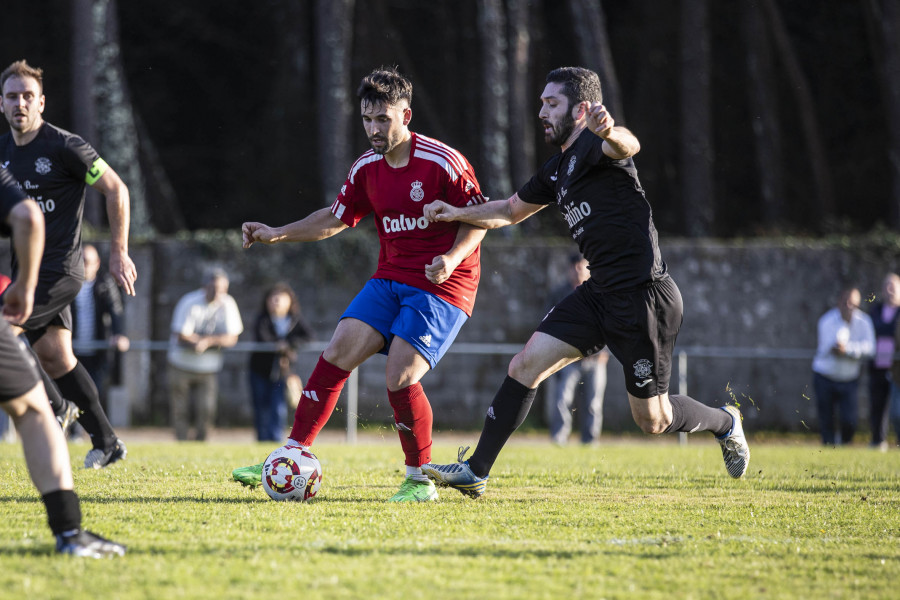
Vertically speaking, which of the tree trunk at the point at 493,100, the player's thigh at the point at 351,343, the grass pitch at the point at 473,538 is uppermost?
the tree trunk at the point at 493,100

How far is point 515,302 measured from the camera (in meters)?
16.8

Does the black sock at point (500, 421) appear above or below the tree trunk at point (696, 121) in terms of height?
below

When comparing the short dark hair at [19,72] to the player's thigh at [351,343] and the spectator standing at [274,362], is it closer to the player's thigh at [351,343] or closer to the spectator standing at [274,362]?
the player's thigh at [351,343]

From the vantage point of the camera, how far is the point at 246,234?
262 inches

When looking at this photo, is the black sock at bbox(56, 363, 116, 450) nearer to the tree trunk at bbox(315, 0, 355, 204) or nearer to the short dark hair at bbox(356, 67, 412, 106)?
the short dark hair at bbox(356, 67, 412, 106)

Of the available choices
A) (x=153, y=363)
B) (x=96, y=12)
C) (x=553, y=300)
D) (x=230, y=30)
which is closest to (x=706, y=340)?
(x=553, y=300)

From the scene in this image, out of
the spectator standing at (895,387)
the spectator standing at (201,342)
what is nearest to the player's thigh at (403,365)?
the spectator standing at (201,342)

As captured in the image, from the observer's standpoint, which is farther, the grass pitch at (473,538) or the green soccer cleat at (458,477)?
the green soccer cleat at (458,477)

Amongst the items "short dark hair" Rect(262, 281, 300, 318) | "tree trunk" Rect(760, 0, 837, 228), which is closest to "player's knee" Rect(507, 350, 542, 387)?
"short dark hair" Rect(262, 281, 300, 318)

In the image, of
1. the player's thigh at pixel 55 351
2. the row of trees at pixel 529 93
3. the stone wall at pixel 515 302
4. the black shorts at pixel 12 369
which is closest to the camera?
the black shorts at pixel 12 369

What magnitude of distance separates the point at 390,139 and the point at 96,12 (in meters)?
14.8

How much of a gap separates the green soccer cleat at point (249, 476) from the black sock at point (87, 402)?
4.38ft

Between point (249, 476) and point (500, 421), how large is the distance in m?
1.56

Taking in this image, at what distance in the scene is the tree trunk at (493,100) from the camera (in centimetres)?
1925
